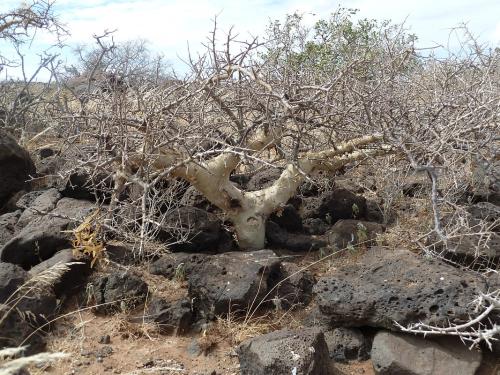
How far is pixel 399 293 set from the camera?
12.1 feet

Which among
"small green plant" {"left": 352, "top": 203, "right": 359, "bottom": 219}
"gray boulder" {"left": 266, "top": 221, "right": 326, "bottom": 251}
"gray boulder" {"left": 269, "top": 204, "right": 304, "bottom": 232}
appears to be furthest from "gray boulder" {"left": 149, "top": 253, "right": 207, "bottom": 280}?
"small green plant" {"left": 352, "top": 203, "right": 359, "bottom": 219}

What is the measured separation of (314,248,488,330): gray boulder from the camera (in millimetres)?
3541

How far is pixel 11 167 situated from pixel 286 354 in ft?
14.7

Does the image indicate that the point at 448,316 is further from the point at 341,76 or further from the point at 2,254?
the point at 2,254

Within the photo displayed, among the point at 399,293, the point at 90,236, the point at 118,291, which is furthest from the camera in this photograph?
the point at 118,291

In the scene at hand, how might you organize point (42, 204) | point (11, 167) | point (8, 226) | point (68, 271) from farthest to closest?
point (11, 167)
point (42, 204)
point (8, 226)
point (68, 271)

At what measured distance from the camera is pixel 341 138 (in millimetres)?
5699

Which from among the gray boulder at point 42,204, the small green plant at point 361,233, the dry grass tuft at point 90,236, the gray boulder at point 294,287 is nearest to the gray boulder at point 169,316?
the dry grass tuft at point 90,236

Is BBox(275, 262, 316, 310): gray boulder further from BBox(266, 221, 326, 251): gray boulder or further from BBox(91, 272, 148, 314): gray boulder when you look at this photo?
BBox(91, 272, 148, 314): gray boulder

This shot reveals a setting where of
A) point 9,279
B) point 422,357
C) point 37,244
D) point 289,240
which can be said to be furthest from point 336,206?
point 9,279

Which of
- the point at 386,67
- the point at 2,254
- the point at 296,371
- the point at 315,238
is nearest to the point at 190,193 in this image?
the point at 315,238

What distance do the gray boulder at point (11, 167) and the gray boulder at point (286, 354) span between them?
4.01 meters

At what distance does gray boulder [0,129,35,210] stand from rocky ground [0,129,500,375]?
53.0 inches

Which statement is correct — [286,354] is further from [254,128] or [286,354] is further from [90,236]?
[254,128]
